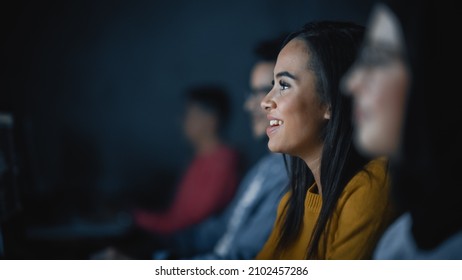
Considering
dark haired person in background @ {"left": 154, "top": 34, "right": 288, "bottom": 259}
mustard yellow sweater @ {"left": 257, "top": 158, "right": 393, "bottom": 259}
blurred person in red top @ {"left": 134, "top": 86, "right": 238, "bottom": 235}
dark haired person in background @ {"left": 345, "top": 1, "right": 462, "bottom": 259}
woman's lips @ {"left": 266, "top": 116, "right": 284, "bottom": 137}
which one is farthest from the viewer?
blurred person in red top @ {"left": 134, "top": 86, "right": 238, "bottom": 235}

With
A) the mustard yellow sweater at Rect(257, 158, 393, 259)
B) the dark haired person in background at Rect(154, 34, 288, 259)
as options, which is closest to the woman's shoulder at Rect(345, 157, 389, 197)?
the mustard yellow sweater at Rect(257, 158, 393, 259)

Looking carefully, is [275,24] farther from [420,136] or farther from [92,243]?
[92,243]

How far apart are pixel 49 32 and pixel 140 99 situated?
32 cm

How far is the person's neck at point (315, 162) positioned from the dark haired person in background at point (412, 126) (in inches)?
5.8

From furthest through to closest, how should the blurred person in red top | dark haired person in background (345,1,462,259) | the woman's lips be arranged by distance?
the blurred person in red top < the woman's lips < dark haired person in background (345,1,462,259)

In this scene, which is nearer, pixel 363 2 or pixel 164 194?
pixel 363 2

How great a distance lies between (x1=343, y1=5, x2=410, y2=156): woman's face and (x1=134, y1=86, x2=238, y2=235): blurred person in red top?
49cm

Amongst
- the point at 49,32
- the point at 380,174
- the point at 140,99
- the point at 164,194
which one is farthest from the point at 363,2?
the point at 49,32

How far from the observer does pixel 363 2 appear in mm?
1248

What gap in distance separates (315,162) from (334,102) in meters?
0.15

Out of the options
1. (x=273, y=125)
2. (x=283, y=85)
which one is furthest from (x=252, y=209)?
(x=283, y=85)

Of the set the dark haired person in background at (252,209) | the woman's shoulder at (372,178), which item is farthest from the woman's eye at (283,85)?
the woman's shoulder at (372,178)

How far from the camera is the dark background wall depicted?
1.41m

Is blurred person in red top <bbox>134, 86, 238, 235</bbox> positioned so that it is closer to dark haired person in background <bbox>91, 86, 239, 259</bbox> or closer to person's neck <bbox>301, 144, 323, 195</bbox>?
dark haired person in background <bbox>91, 86, 239, 259</bbox>
